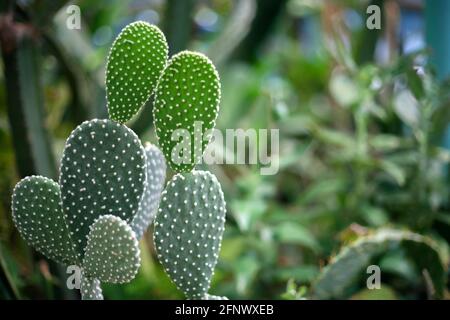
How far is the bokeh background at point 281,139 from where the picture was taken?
1.02 meters

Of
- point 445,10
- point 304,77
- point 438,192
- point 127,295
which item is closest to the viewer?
point 127,295

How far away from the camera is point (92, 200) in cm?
75

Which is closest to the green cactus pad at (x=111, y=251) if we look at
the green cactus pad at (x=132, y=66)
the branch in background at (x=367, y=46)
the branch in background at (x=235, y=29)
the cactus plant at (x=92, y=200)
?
the cactus plant at (x=92, y=200)

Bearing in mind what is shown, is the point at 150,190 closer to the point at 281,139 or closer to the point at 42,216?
the point at 42,216

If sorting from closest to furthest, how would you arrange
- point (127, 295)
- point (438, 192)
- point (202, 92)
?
point (202, 92) → point (127, 295) → point (438, 192)

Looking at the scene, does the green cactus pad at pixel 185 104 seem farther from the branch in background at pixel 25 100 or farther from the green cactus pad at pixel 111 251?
the branch in background at pixel 25 100

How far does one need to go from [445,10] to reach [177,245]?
817 mm

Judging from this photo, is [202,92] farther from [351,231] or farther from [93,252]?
[351,231]

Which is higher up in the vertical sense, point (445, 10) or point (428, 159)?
point (445, 10)

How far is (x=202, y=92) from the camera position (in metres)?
0.72

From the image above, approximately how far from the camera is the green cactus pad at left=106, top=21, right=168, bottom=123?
73cm

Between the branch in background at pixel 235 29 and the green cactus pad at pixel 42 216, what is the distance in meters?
0.67

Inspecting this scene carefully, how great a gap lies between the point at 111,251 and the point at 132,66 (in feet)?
0.64

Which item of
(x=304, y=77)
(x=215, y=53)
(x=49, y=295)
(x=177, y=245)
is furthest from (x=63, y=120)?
(x=177, y=245)
